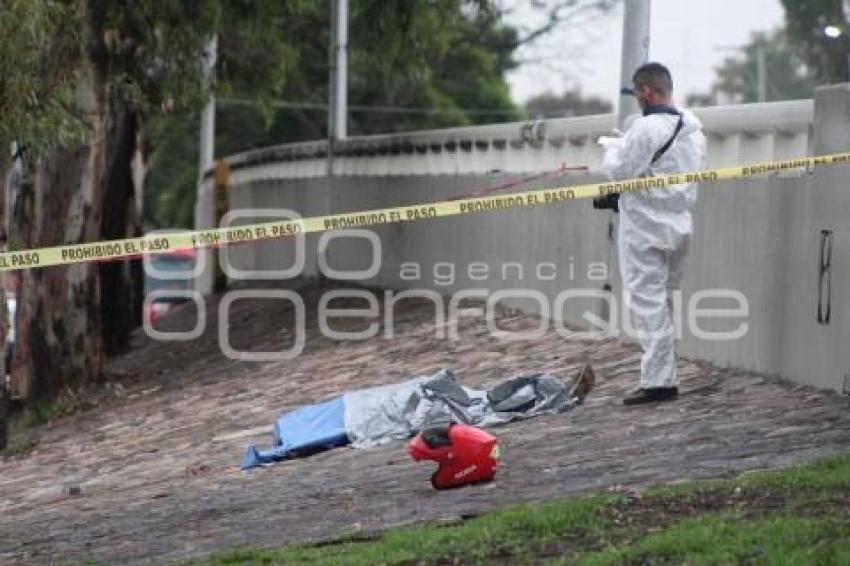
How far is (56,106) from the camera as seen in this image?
15180 mm

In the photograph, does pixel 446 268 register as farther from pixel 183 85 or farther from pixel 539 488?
pixel 539 488

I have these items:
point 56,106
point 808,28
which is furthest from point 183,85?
point 808,28

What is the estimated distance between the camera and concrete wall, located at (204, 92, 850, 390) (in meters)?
11.1

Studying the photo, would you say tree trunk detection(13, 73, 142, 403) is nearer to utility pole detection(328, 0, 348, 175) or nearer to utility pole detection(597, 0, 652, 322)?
utility pole detection(328, 0, 348, 175)

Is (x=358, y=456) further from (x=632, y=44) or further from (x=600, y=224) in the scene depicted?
(x=632, y=44)

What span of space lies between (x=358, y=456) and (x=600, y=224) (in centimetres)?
436

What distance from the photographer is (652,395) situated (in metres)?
11.3

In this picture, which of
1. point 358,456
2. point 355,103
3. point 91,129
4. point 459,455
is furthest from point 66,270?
point 355,103

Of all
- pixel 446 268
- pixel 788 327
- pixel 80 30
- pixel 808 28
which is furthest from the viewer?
pixel 808 28

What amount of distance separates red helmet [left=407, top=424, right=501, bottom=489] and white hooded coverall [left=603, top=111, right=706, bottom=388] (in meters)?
2.07

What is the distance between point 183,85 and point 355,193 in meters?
3.70

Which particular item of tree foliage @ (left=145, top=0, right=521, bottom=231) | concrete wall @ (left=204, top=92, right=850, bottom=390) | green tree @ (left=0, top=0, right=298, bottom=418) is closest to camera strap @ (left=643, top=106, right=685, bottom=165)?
concrete wall @ (left=204, top=92, right=850, bottom=390)

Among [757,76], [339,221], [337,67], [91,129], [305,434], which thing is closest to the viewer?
[339,221]

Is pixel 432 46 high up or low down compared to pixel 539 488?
up
